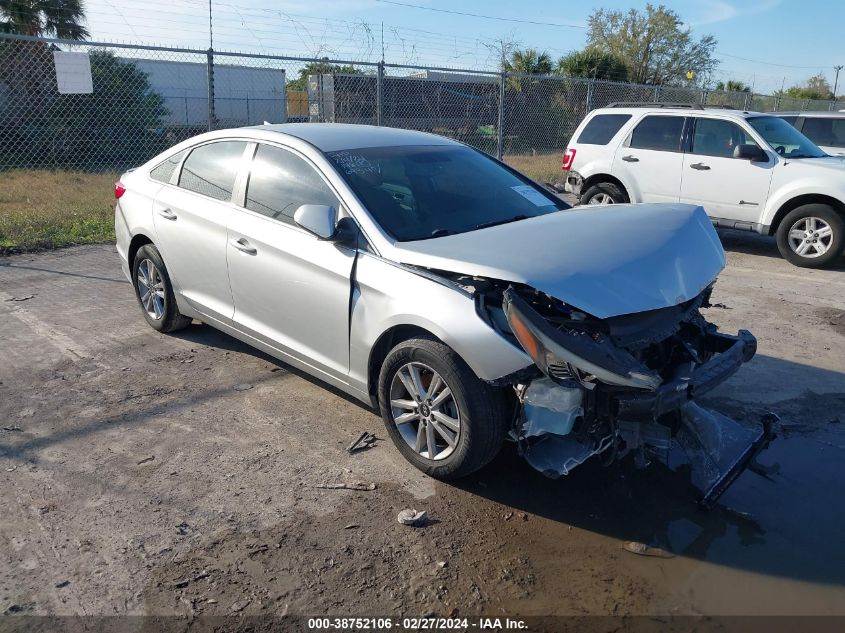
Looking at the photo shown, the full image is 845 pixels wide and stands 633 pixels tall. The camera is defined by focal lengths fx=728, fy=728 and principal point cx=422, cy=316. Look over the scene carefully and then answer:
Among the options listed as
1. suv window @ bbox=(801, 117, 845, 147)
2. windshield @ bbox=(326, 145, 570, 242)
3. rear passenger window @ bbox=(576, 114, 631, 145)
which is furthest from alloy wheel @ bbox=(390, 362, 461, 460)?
suv window @ bbox=(801, 117, 845, 147)

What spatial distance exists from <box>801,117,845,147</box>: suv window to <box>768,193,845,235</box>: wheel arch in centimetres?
499

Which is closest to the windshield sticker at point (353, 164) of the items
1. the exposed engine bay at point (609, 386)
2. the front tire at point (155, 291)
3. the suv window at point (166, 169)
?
the exposed engine bay at point (609, 386)

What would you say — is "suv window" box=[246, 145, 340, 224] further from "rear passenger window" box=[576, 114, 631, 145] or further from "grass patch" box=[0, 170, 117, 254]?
"rear passenger window" box=[576, 114, 631, 145]

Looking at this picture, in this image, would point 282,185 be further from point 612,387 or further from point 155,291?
point 612,387

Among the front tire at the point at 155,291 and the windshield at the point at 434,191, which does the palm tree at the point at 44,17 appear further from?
the windshield at the point at 434,191

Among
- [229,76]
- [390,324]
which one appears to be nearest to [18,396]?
[390,324]

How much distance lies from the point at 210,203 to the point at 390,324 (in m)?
2.06

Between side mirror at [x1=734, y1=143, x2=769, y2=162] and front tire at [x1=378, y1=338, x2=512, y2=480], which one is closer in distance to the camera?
front tire at [x1=378, y1=338, x2=512, y2=480]

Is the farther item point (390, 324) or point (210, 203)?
point (210, 203)

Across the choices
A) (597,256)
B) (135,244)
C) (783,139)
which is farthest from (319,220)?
(783,139)

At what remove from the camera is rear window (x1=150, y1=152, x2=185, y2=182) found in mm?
5727

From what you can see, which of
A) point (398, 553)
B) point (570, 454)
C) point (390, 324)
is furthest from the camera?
point (390, 324)

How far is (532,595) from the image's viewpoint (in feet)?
10.0

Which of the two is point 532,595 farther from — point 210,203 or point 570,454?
point 210,203
